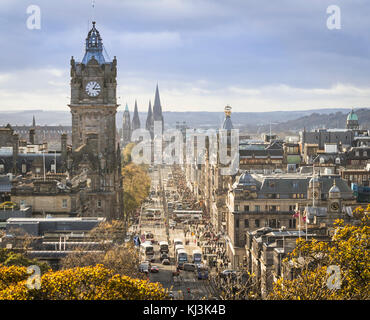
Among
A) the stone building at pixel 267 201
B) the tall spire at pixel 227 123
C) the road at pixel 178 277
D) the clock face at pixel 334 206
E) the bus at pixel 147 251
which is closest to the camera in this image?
the road at pixel 178 277

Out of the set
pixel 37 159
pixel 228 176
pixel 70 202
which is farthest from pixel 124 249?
pixel 228 176

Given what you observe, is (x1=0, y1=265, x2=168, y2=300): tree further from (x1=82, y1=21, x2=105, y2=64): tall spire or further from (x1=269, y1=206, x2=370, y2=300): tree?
(x1=82, y1=21, x2=105, y2=64): tall spire

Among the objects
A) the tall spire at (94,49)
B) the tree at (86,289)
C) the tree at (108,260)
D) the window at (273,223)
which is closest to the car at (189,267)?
the window at (273,223)

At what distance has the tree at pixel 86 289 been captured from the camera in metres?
40.4

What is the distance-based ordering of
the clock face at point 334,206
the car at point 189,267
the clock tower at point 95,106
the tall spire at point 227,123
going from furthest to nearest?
the tall spire at point 227,123, the clock tower at point 95,106, the car at point 189,267, the clock face at point 334,206

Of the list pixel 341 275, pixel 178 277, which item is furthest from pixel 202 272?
pixel 341 275

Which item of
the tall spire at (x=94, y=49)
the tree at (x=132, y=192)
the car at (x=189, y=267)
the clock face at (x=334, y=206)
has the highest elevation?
the tall spire at (x=94, y=49)

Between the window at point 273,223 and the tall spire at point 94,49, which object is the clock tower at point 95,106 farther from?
the window at point 273,223

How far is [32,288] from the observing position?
41438mm

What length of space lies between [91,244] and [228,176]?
69505 millimetres

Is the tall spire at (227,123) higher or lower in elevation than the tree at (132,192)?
higher

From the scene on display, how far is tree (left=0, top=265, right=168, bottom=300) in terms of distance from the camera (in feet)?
133

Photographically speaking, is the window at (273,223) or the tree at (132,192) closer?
the window at (273,223)
